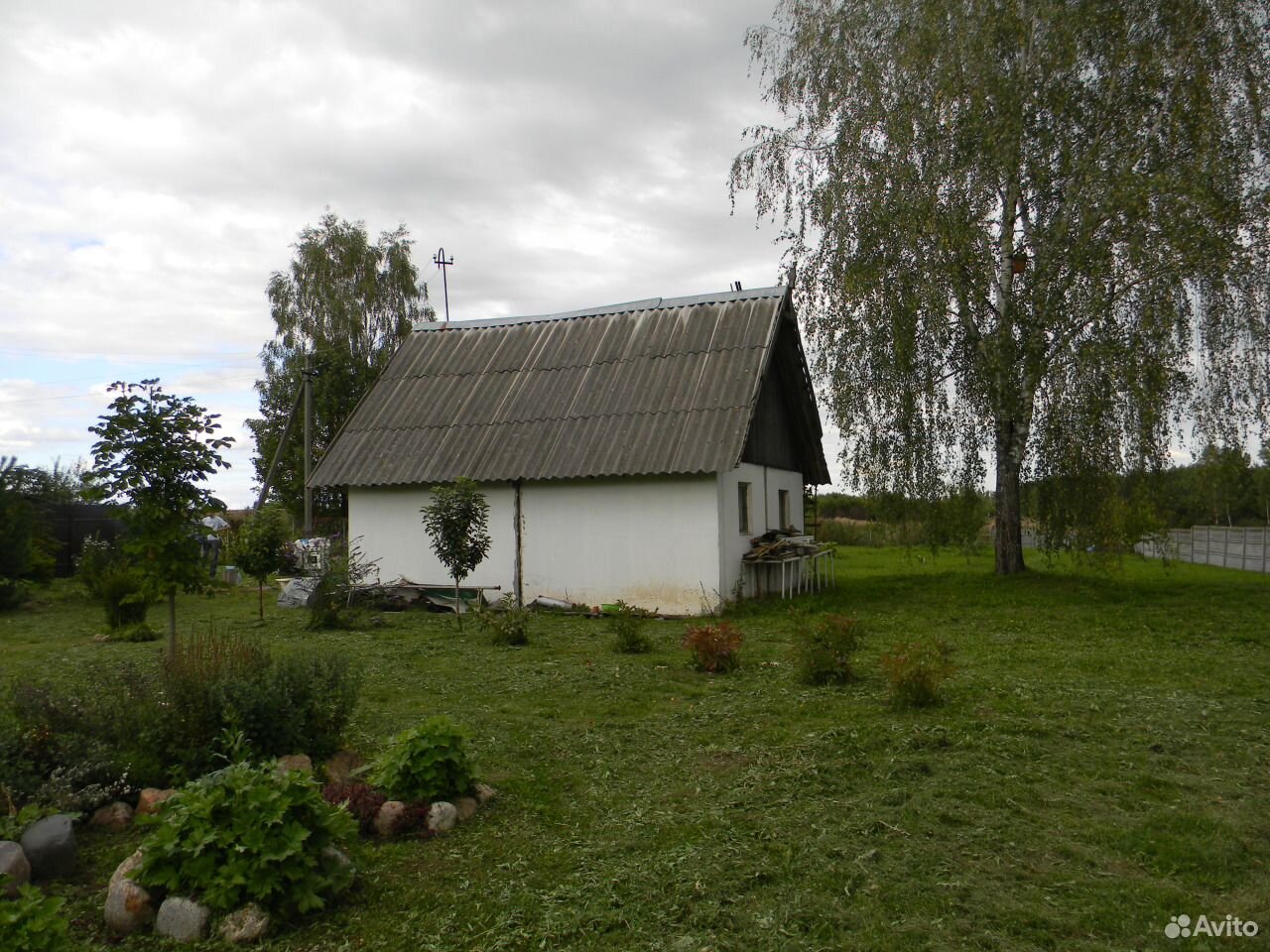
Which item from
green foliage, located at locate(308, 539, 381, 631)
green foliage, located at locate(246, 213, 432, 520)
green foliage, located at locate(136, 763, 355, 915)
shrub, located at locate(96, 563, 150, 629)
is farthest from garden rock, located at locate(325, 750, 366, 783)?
green foliage, located at locate(246, 213, 432, 520)

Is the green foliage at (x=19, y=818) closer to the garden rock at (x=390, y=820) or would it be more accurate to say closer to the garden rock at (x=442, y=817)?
the garden rock at (x=390, y=820)

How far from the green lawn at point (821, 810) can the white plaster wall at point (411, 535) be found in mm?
5880

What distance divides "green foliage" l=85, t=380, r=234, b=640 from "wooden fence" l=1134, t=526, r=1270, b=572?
2243 centimetres

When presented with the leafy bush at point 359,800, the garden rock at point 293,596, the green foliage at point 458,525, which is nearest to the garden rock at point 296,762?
the leafy bush at point 359,800

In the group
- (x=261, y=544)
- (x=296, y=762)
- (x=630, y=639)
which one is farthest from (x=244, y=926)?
(x=261, y=544)

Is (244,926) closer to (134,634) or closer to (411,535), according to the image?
(134,634)

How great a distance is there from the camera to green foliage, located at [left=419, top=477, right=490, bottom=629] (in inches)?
543

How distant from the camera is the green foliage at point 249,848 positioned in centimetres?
406

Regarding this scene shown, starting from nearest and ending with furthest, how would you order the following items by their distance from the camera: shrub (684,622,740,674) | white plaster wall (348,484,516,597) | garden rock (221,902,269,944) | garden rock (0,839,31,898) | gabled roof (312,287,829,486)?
garden rock (221,902,269,944)
garden rock (0,839,31,898)
shrub (684,622,740,674)
gabled roof (312,287,829,486)
white plaster wall (348,484,516,597)

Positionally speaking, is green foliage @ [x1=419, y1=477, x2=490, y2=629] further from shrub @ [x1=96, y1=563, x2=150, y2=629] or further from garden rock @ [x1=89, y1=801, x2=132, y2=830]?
garden rock @ [x1=89, y1=801, x2=132, y2=830]

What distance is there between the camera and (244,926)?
4.01 m

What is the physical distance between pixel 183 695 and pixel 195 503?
3.31m

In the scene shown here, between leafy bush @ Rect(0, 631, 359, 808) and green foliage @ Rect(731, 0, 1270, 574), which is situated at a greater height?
green foliage @ Rect(731, 0, 1270, 574)

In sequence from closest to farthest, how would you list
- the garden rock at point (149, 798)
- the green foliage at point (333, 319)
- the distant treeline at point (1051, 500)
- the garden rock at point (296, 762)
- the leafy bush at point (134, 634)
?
the garden rock at point (149, 798)
the garden rock at point (296, 762)
the leafy bush at point (134, 634)
the distant treeline at point (1051, 500)
the green foliage at point (333, 319)
